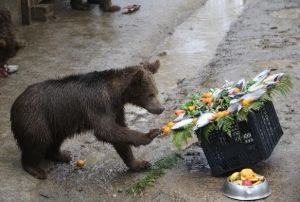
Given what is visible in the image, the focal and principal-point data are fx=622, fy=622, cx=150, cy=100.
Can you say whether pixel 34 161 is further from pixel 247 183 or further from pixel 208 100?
pixel 247 183

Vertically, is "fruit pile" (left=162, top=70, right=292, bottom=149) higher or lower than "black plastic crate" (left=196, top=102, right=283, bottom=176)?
higher

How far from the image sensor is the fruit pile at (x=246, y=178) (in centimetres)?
493

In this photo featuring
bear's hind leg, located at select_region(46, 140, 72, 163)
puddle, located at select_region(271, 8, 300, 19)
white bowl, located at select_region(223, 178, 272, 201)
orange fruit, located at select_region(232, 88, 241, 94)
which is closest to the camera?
white bowl, located at select_region(223, 178, 272, 201)

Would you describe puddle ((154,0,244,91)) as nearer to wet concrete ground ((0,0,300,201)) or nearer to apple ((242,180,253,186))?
wet concrete ground ((0,0,300,201))

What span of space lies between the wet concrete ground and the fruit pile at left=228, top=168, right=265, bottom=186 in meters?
0.16

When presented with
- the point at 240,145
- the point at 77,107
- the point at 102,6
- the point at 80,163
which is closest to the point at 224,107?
the point at 240,145

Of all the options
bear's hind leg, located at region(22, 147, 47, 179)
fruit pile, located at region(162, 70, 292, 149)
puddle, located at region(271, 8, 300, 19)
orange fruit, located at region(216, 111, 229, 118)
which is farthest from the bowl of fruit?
puddle, located at region(271, 8, 300, 19)

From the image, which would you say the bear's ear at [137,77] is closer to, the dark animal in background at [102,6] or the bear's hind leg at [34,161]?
the bear's hind leg at [34,161]

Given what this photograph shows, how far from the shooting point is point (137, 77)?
17.6ft

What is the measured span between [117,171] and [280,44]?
4156 mm

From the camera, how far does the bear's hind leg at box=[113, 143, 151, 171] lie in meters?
5.58

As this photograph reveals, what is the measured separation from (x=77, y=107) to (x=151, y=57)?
3565 millimetres

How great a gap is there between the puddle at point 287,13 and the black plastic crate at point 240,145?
228 inches

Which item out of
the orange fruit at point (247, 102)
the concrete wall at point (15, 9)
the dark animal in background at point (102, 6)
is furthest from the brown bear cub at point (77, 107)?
the dark animal in background at point (102, 6)
